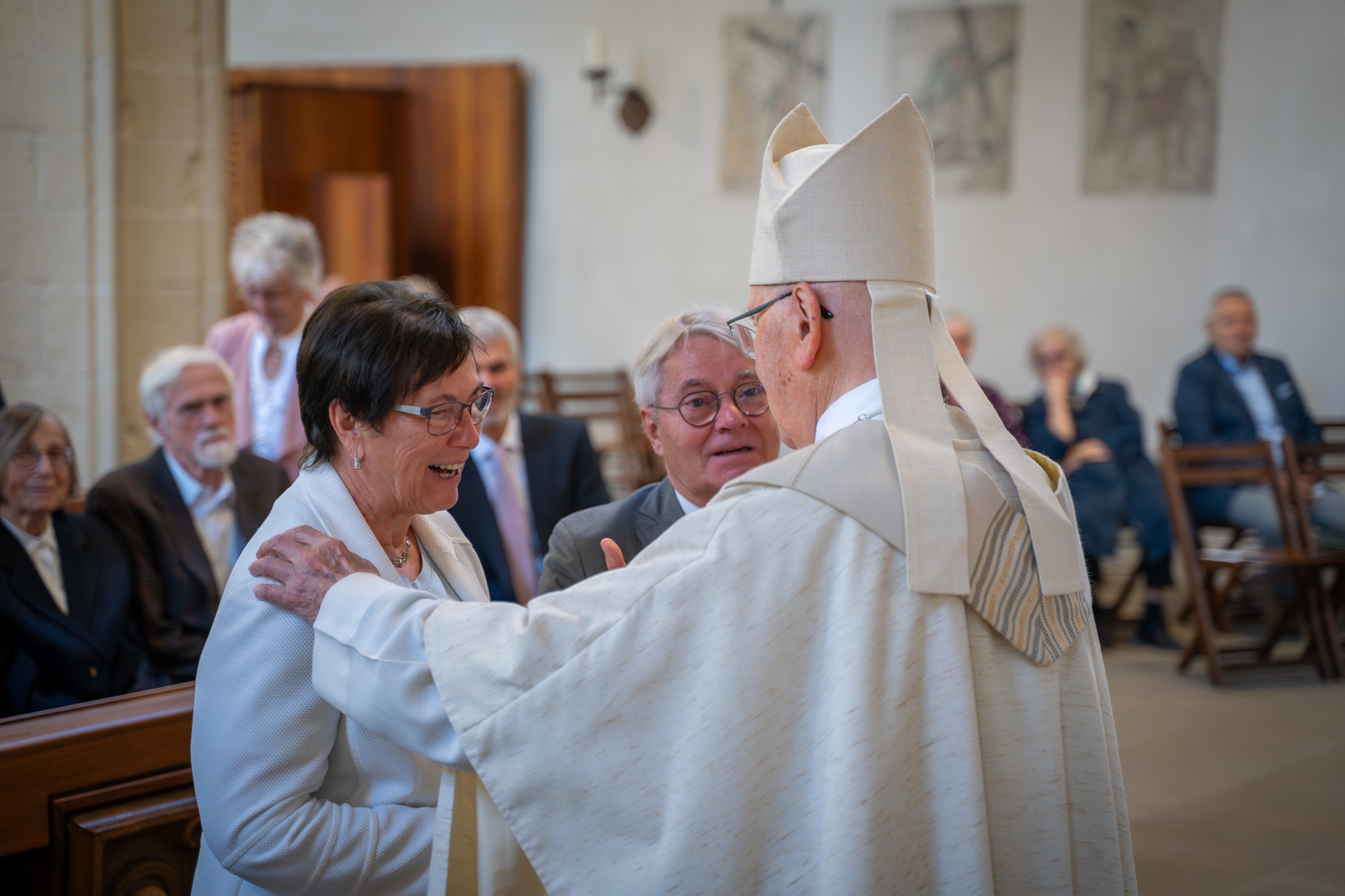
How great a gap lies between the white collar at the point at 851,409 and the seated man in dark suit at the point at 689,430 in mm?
835

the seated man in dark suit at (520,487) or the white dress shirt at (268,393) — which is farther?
the white dress shirt at (268,393)

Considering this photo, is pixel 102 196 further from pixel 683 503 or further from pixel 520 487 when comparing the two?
pixel 683 503

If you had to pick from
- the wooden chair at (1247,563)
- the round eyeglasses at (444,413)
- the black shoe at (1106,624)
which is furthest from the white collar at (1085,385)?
the round eyeglasses at (444,413)

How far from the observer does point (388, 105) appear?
315 inches

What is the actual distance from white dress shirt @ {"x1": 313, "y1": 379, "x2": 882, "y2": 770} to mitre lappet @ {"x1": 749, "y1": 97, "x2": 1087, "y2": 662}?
0.07 metres

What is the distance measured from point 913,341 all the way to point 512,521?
2.43 m

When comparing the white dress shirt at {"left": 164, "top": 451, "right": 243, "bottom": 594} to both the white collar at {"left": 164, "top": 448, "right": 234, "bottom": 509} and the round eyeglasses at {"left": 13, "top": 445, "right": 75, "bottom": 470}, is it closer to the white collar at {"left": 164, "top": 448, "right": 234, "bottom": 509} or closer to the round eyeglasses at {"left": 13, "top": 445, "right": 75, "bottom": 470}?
the white collar at {"left": 164, "top": 448, "right": 234, "bottom": 509}

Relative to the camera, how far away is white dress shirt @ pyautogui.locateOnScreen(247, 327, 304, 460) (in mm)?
4418

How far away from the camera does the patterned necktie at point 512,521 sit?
11.8 feet

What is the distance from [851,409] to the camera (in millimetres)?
1474

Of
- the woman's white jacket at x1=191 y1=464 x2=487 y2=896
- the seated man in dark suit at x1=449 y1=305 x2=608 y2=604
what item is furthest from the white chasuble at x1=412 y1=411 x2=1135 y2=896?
the seated man in dark suit at x1=449 y1=305 x2=608 y2=604

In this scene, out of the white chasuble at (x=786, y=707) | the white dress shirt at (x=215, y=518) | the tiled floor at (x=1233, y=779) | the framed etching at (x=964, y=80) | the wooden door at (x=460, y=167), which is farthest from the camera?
the wooden door at (x=460, y=167)

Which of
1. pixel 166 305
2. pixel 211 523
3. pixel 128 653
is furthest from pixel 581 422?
pixel 166 305

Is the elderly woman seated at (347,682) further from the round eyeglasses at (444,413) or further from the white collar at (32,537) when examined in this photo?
the white collar at (32,537)
